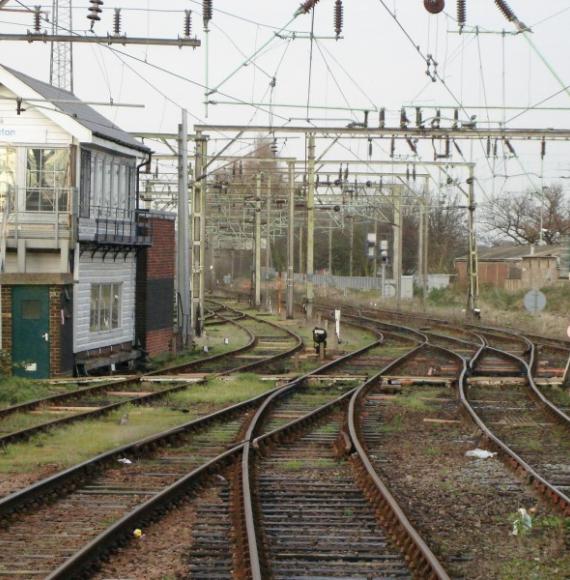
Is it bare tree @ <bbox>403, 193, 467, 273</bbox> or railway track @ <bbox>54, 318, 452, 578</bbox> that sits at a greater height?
bare tree @ <bbox>403, 193, 467, 273</bbox>

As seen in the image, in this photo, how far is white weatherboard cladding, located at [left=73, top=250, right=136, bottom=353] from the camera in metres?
22.3

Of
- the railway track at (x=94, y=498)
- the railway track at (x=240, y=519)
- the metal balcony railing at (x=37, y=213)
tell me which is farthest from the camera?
the metal balcony railing at (x=37, y=213)

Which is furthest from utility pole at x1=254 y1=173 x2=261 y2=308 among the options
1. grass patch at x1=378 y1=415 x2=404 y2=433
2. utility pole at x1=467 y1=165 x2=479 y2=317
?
grass patch at x1=378 y1=415 x2=404 y2=433

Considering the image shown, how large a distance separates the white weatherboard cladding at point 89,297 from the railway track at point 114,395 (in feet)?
6.09

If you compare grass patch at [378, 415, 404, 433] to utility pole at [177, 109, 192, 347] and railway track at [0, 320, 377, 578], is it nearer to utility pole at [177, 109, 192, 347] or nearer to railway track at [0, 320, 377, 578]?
railway track at [0, 320, 377, 578]

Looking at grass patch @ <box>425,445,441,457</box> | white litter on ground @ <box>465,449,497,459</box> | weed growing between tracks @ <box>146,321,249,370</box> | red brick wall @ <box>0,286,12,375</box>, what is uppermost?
red brick wall @ <box>0,286,12,375</box>

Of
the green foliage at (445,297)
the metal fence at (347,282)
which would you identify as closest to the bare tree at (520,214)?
the metal fence at (347,282)

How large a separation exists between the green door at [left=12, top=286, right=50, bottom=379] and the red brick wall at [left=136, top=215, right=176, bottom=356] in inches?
202

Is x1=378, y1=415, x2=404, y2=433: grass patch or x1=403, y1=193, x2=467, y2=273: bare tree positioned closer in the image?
x1=378, y1=415, x2=404, y2=433: grass patch

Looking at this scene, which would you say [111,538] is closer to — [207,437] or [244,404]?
[207,437]

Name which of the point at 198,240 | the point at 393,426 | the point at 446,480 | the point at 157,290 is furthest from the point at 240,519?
the point at 198,240

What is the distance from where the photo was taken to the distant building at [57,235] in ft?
68.5

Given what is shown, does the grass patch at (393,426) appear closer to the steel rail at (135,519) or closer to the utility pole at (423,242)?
the steel rail at (135,519)

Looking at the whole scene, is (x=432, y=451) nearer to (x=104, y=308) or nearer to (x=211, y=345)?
(x=104, y=308)
